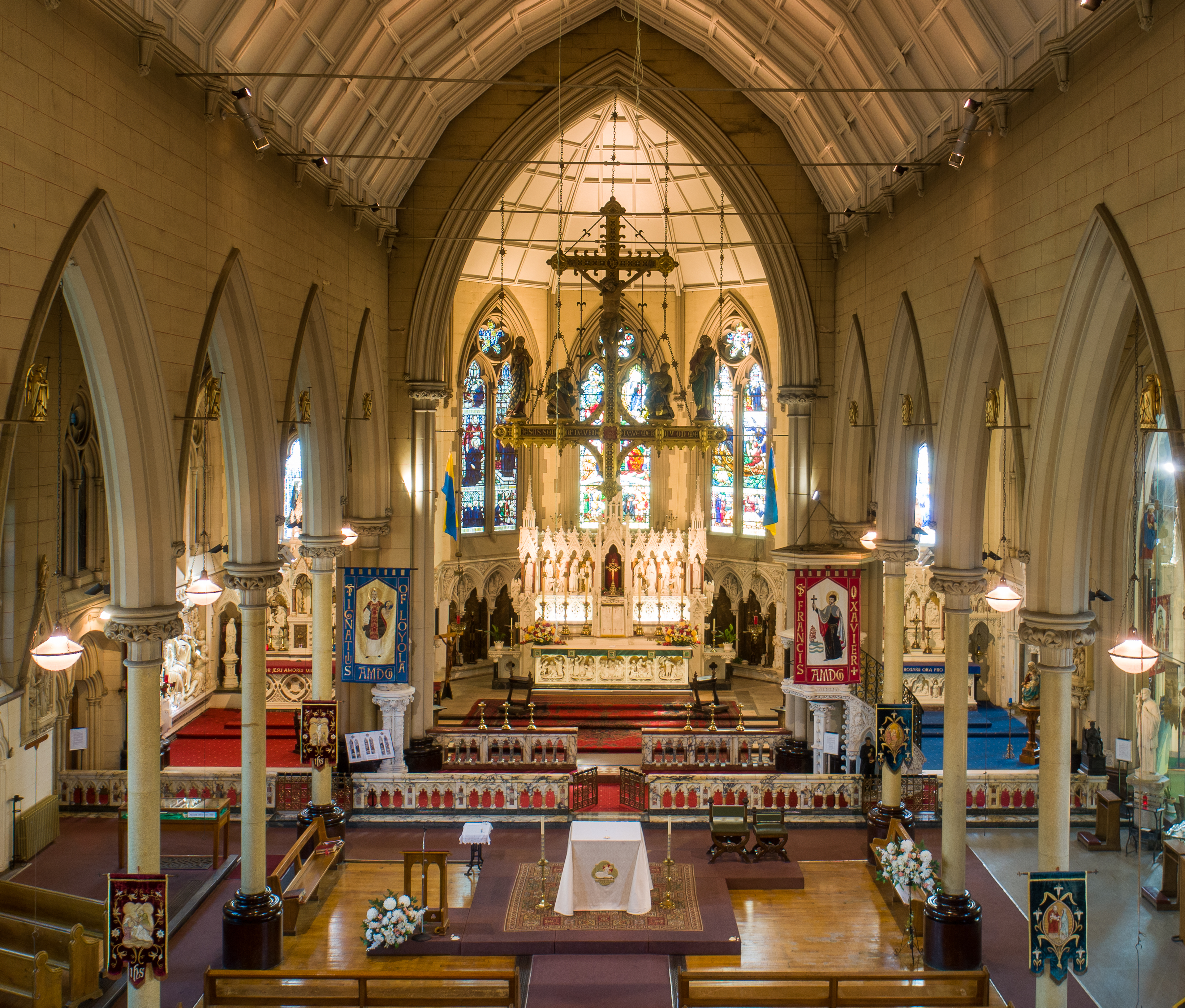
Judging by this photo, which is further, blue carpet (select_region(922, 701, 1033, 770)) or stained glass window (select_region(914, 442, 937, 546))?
stained glass window (select_region(914, 442, 937, 546))

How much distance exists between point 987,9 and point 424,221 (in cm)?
1199

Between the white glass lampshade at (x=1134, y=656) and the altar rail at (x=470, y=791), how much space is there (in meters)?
9.27

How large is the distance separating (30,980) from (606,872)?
6336 mm

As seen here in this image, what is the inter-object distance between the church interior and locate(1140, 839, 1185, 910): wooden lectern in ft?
0.27

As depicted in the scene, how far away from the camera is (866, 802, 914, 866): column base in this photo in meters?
16.1

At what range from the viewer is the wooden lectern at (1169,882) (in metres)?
14.0

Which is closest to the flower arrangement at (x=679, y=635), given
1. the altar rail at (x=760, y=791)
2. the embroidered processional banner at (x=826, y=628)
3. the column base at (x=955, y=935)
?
the altar rail at (x=760, y=791)

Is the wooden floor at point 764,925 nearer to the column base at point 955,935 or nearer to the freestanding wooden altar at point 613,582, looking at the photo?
the column base at point 955,935

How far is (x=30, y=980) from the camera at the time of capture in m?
10.8

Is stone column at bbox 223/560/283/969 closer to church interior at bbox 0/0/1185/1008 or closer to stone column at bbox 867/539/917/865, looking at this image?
church interior at bbox 0/0/1185/1008

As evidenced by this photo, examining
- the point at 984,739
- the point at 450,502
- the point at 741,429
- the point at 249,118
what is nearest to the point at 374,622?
the point at 450,502

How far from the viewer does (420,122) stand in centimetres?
1858

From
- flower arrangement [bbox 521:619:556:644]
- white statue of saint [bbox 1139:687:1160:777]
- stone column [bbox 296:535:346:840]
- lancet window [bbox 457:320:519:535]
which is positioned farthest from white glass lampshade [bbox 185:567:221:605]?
lancet window [bbox 457:320:519:535]

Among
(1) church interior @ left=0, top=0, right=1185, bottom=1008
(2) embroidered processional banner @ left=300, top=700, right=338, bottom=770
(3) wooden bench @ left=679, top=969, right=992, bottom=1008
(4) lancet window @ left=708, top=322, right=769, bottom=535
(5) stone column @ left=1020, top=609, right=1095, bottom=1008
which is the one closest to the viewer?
(1) church interior @ left=0, top=0, right=1185, bottom=1008
